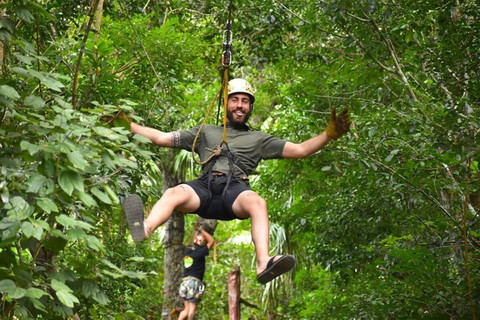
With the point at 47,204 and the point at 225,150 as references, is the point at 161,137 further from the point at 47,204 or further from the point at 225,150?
the point at 47,204

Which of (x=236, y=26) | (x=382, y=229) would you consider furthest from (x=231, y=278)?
(x=236, y=26)

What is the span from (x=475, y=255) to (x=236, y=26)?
3728 mm

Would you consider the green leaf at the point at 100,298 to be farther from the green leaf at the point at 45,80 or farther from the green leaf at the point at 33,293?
the green leaf at the point at 45,80

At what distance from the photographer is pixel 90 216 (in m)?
3.88

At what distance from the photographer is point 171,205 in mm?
5070

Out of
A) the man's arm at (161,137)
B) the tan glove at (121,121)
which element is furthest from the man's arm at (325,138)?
the tan glove at (121,121)

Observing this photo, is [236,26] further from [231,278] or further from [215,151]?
[231,278]

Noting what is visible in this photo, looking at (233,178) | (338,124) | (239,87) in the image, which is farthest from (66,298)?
(239,87)

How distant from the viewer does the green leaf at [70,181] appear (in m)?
3.38

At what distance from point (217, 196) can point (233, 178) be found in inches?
7.1

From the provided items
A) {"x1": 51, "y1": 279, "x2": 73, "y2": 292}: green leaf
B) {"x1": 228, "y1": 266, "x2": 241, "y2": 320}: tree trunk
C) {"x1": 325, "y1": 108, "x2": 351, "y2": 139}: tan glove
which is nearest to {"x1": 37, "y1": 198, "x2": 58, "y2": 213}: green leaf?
{"x1": 51, "y1": 279, "x2": 73, "y2": 292}: green leaf

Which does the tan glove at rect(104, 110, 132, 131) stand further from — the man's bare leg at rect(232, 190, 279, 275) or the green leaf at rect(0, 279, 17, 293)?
the green leaf at rect(0, 279, 17, 293)

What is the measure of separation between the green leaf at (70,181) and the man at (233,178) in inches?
51.3

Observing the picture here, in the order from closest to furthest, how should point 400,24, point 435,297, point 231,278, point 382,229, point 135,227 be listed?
point 135,227 < point 435,297 < point 400,24 < point 382,229 < point 231,278
